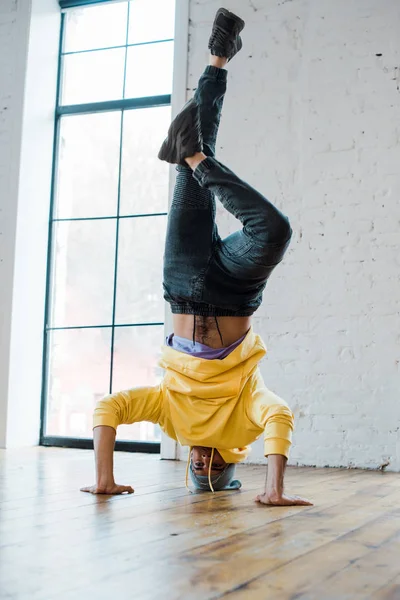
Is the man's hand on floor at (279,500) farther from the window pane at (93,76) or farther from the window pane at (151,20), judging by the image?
the window pane at (151,20)

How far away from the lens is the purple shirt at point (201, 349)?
7.97 feet

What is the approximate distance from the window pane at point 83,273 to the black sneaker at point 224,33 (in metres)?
2.52

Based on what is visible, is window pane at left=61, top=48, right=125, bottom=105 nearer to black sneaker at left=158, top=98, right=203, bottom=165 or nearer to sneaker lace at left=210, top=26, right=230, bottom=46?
sneaker lace at left=210, top=26, right=230, bottom=46

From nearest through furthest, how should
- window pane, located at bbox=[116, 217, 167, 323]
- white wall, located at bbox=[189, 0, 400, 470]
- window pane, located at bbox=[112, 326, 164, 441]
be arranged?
white wall, located at bbox=[189, 0, 400, 470], window pane, located at bbox=[112, 326, 164, 441], window pane, located at bbox=[116, 217, 167, 323]

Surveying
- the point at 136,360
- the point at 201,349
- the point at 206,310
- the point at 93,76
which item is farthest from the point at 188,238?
the point at 93,76

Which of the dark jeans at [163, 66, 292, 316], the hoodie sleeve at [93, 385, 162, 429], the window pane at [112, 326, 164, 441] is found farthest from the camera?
the window pane at [112, 326, 164, 441]

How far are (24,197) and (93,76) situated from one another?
3.51 feet

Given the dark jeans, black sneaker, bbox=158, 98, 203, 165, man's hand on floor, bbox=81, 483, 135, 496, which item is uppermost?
black sneaker, bbox=158, 98, 203, 165

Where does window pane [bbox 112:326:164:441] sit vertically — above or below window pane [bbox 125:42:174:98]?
below

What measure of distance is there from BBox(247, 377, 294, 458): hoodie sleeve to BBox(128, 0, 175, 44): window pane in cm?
343

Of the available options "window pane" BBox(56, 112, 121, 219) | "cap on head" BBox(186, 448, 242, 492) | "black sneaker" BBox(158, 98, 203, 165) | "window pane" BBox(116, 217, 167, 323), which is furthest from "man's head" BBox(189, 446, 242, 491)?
"window pane" BBox(56, 112, 121, 219)

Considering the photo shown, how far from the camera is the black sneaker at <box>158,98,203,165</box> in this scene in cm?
228

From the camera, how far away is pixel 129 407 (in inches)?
97.0

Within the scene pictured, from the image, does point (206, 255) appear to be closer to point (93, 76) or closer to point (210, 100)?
point (210, 100)
